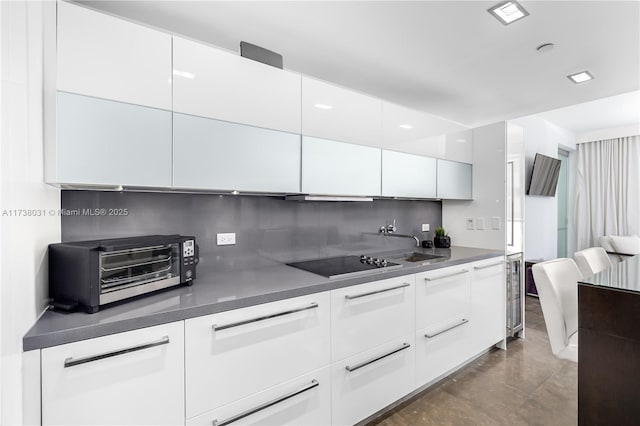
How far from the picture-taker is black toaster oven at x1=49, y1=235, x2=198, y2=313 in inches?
46.3

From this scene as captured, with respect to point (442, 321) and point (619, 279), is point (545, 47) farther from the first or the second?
point (442, 321)

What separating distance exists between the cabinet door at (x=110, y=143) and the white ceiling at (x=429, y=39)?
71 cm

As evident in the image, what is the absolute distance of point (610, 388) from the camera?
1.33 m

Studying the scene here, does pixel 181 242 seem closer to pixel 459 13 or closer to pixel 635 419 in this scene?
pixel 459 13

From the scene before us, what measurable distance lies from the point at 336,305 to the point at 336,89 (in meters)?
1.49

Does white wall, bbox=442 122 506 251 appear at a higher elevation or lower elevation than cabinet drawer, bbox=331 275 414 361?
higher

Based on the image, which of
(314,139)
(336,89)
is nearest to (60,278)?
(314,139)

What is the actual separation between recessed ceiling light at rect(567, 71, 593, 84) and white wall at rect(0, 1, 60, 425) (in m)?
3.50

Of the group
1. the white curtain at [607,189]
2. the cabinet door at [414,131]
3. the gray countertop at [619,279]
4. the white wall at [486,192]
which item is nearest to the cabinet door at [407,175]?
the cabinet door at [414,131]

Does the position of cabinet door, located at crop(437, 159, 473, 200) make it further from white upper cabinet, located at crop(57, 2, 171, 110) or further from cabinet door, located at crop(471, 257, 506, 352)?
white upper cabinet, located at crop(57, 2, 171, 110)

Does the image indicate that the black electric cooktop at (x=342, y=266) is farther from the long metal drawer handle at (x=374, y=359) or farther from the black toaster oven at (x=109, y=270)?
the black toaster oven at (x=109, y=270)

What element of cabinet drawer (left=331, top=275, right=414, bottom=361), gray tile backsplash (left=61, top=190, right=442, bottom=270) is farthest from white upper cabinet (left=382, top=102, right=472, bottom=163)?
cabinet drawer (left=331, top=275, right=414, bottom=361)

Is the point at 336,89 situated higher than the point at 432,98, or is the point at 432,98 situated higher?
the point at 432,98

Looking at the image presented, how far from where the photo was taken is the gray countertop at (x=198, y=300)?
1.05 meters
